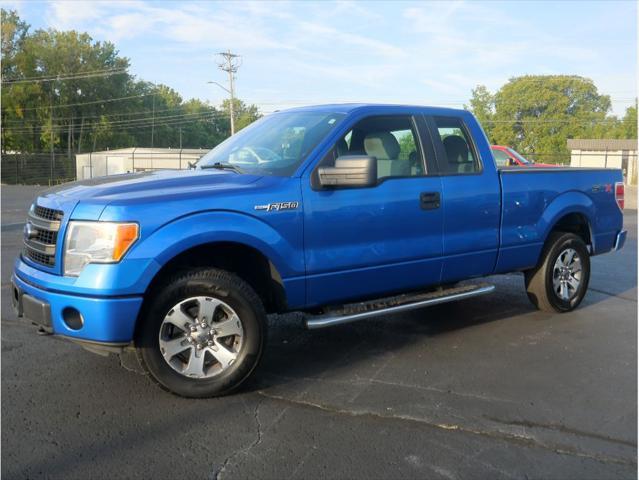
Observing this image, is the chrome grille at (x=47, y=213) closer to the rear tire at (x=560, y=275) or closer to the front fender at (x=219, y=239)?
the front fender at (x=219, y=239)

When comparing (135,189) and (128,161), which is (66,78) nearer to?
(128,161)

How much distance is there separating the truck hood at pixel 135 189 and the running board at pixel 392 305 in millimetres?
1109

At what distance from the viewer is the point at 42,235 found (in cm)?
390

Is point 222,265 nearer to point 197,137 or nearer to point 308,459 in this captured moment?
point 308,459

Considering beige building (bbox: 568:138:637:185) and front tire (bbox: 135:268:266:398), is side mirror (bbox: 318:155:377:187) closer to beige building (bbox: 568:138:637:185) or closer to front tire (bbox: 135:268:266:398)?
front tire (bbox: 135:268:266:398)

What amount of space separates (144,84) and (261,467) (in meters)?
88.0

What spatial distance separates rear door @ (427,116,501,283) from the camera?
4.98 m

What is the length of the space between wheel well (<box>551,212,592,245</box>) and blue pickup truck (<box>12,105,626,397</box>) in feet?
1.06

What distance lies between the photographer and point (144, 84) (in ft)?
277

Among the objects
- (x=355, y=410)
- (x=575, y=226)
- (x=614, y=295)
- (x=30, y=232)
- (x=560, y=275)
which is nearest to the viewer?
(x=355, y=410)

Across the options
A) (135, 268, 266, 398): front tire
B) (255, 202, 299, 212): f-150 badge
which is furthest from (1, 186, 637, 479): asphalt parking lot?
(255, 202, 299, 212): f-150 badge

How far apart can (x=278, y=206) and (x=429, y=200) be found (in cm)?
136

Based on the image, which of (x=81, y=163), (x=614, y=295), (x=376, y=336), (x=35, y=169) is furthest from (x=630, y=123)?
(x=376, y=336)

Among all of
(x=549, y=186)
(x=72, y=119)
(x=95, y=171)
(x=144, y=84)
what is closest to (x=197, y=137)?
(x=144, y=84)
